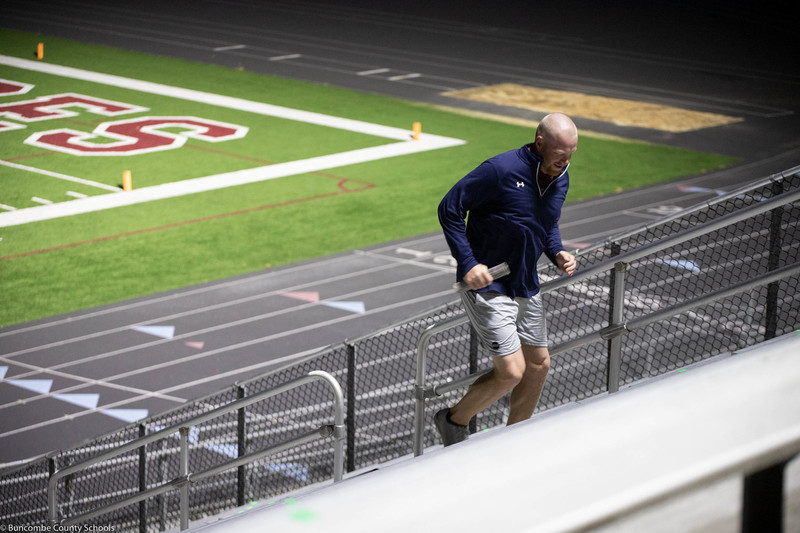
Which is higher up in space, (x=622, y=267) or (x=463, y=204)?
(x=463, y=204)

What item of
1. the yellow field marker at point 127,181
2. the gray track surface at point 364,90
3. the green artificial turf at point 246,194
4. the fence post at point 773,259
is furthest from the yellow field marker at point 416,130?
the fence post at point 773,259

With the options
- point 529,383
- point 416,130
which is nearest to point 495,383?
point 529,383

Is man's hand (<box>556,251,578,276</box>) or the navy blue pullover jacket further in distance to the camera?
man's hand (<box>556,251,578,276</box>)

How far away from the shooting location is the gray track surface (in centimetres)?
1313

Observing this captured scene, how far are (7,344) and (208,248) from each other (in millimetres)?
4340

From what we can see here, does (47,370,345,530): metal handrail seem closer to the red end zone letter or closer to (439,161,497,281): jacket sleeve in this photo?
(439,161,497,281): jacket sleeve

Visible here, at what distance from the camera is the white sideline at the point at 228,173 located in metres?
19.6

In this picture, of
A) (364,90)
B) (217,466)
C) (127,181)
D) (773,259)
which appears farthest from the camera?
(364,90)

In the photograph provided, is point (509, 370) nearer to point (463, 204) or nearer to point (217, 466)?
point (463, 204)

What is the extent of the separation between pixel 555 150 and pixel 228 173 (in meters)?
17.5

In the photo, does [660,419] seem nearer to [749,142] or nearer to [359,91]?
[749,142]

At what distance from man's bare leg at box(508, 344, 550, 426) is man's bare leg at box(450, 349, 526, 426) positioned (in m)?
0.08

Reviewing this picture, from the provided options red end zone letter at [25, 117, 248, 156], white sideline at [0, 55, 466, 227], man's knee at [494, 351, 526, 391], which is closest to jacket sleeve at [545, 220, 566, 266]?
man's knee at [494, 351, 526, 391]

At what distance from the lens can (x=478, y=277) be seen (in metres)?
4.94
